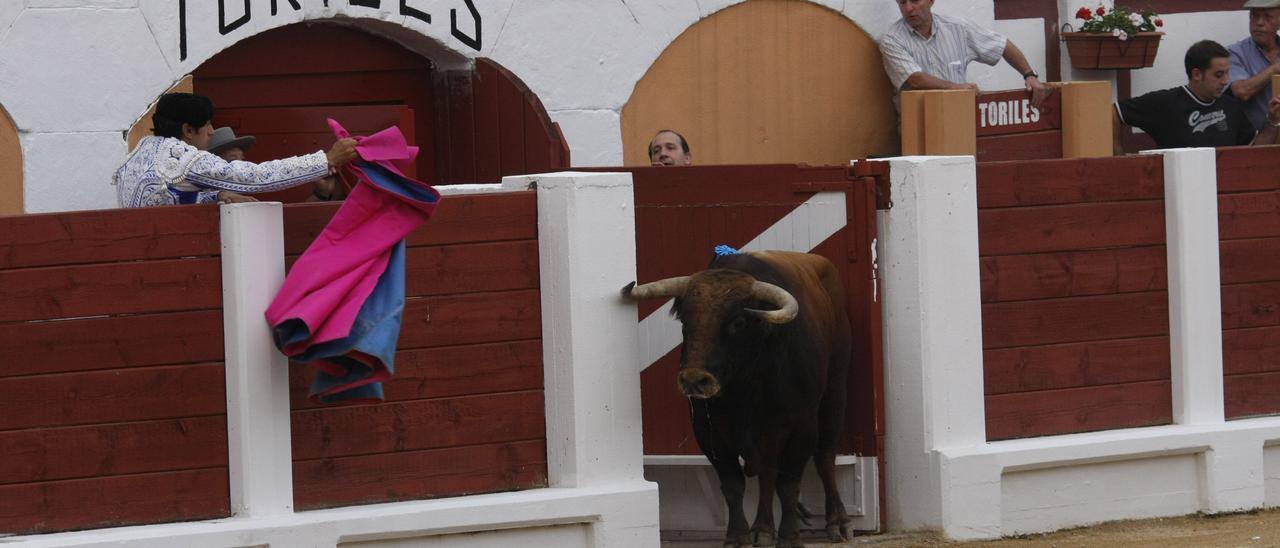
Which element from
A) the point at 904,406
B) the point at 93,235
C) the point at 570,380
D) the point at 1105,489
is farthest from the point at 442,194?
the point at 1105,489

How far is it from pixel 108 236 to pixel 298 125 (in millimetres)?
3206

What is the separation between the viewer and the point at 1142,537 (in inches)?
280

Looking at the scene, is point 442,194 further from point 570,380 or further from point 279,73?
point 279,73

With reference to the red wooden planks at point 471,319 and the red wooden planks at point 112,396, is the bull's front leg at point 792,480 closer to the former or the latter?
the red wooden planks at point 471,319

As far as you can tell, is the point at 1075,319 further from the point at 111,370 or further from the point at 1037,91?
the point at 111,370

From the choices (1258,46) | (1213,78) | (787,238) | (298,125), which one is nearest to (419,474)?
(787,238)

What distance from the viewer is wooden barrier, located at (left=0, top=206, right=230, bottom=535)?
5.80 metres

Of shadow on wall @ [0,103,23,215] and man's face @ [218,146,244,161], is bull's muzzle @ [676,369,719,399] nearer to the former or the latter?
man's face @ [218,146,244,161]

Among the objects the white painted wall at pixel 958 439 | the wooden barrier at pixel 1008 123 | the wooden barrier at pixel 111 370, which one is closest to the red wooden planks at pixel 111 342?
the wooden barrier at pixel 111 370

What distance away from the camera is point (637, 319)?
6.72 meters

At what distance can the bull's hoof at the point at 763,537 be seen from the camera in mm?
6832

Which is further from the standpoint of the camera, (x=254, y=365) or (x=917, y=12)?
(x=917, y=12)

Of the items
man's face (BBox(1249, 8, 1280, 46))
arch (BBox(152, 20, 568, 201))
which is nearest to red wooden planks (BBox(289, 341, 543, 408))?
arch (BBox(152, 20, 568, 201))

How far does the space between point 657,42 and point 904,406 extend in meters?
3.15
